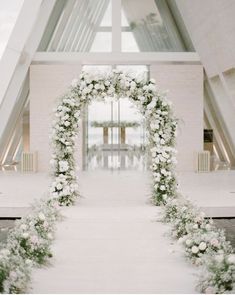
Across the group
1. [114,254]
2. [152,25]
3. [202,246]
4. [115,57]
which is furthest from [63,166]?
[152,25]

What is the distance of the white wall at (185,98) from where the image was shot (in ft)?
57.6

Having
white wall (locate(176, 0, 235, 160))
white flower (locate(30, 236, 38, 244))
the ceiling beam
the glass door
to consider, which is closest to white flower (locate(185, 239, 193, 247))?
white flower (locate(30, 236, 38, 244))

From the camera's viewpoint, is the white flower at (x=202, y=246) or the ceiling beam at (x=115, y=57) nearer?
the white flower at (x=202, y=246)

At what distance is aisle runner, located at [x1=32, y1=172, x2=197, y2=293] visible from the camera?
4.98 metres

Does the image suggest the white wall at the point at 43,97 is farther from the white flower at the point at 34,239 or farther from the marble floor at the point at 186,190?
the white flower at the point at 34,239

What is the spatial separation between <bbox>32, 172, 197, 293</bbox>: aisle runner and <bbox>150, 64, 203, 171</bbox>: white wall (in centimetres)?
698

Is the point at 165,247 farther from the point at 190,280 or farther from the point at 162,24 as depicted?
the point at 162,24

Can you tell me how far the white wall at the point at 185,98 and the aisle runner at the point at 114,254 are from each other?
6.98 meters

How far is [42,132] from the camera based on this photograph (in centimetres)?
1739

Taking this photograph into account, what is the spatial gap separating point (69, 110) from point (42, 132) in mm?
7330

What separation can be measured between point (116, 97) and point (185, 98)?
765 centimetres

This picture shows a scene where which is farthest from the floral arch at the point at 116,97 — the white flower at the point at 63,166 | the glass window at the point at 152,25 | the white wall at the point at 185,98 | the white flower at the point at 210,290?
the glass window at the point at 152,25

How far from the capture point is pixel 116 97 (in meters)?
10.3

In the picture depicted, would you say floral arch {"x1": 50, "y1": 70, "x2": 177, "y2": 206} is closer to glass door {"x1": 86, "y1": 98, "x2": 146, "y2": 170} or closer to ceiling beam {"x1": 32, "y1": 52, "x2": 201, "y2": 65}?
ceiling beam {"x1": 32, "y1": 52, "x2": 201, "y2": 65}
